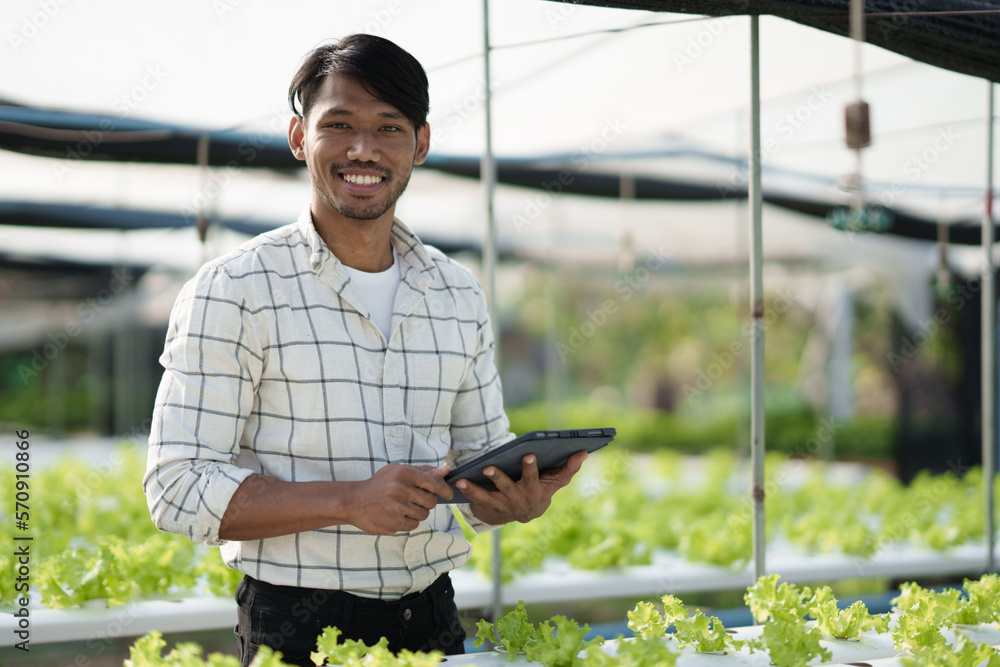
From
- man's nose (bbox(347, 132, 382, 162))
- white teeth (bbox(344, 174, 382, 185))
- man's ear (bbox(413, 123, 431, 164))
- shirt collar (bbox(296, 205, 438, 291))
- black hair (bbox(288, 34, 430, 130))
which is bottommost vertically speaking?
shirt collar (bbox(296, 205, 438, 291))

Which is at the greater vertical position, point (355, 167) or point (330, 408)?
point (355, 167)

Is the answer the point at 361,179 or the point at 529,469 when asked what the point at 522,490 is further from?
the point at 361,179

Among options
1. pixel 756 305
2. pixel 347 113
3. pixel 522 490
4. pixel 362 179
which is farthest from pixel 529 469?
pixel 756 305

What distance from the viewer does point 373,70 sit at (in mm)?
1549

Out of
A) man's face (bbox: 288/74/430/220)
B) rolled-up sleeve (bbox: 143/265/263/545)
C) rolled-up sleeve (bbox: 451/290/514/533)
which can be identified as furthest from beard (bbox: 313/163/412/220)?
rolled-up sleeve (bbox: 451/290/514/533)

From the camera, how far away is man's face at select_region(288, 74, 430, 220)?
5.11 ft

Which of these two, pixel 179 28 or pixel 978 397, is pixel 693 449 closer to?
pixel 978 397

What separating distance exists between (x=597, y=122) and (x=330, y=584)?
3.51 metres

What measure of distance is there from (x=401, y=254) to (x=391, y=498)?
57cm

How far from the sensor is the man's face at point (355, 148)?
5.11 feet

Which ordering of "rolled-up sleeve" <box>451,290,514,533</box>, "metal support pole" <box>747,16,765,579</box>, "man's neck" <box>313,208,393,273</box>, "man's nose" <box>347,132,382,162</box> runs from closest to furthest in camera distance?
"man's nose" <box>347,132,382,162</box>, "man's neck" <box>313,208,393,273</box>, "rolled-up sleeve" <box>451,290,514,533</box>, "metal support pole" <box>747,16,765,579</box>

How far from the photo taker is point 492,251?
2578mm

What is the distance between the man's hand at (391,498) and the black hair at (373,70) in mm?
637

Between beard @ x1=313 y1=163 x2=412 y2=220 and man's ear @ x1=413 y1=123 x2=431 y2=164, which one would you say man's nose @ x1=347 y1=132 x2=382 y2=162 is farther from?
man's ear @ x1=413 y1=123 x2=431 y2=164
